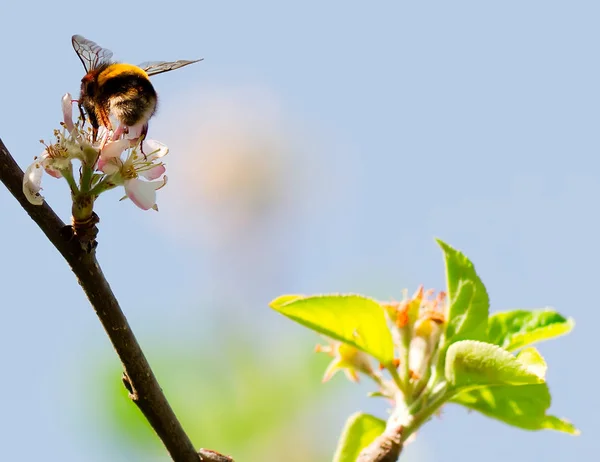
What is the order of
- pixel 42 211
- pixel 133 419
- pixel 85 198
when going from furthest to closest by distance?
1. pixel 133 419
2. pixel 85 198
3. pixel 42 211

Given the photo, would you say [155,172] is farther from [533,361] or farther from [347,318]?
[533,361]

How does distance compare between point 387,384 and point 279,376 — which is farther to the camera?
point 279,376

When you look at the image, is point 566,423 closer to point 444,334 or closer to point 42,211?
point 444,334

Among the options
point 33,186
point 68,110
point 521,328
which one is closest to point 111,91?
point 68,110

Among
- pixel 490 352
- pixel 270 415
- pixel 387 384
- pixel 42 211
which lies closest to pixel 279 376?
pixel 270 415

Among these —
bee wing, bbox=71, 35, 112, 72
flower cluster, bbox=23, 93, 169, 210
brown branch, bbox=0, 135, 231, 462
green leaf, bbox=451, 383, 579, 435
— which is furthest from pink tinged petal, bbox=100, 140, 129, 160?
green leaf, bbox=451, 383, 579, 435

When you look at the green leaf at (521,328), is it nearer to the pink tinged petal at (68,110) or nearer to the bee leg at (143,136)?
the bee leg at (143,136)
